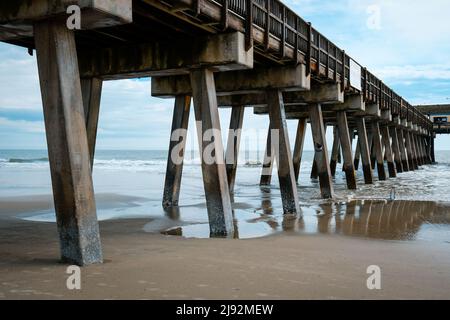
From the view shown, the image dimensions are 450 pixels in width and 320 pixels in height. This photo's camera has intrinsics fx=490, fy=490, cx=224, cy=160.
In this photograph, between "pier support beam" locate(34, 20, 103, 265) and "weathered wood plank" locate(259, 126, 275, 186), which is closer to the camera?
"pier support beam" locate(34, 20, 103, 265)

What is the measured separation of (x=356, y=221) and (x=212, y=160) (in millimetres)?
4382

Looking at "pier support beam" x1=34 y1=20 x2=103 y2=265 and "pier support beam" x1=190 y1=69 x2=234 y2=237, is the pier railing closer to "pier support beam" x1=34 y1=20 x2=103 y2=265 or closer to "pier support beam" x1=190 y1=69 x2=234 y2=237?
"pier support beam" x1=190 y1=69 x2=234 y2=237

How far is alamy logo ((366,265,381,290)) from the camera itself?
17.4 feet

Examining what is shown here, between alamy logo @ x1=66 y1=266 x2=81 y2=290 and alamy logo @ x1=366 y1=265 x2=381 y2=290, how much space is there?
3093 millimetres

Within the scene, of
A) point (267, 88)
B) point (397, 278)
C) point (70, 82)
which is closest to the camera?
point (397, 278)

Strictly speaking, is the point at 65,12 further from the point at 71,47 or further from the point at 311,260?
the point at 311,260

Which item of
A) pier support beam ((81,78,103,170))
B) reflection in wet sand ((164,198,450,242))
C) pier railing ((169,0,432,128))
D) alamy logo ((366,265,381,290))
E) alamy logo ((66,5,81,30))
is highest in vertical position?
pier railing ((169,0,432,128))

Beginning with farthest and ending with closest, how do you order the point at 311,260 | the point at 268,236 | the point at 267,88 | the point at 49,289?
1. the point at 267,88
2. the point at 268,236
3. the point at 311,260
4. the point at 49,289

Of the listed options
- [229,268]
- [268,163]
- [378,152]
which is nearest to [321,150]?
[268,163]

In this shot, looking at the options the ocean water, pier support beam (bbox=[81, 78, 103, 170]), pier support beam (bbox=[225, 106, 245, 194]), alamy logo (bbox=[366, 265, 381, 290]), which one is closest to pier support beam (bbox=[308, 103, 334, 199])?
the ocean water

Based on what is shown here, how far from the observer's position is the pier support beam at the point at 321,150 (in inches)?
668

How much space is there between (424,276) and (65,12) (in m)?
5.43
